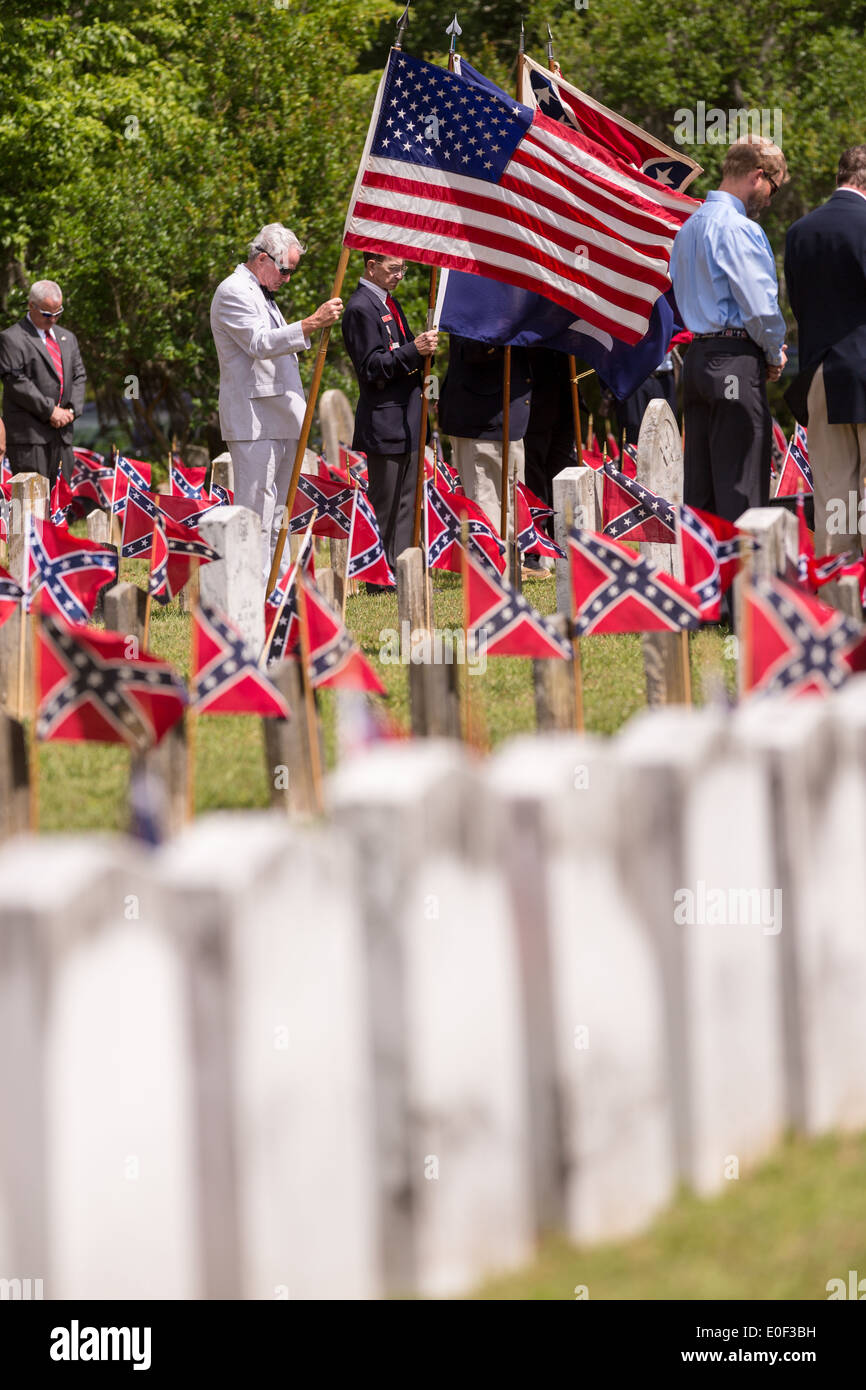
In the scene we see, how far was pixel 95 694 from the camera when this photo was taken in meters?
4.90

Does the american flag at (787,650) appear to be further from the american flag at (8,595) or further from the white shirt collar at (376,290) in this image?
the white shirt collar at (376,290)

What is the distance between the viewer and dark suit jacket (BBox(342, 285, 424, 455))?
462 inches

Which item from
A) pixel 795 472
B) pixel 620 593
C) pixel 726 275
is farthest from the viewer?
pixel 795 472

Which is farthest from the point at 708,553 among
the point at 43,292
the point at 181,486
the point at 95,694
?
the point at 43,292

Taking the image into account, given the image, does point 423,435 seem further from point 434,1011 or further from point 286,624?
point 434,1011

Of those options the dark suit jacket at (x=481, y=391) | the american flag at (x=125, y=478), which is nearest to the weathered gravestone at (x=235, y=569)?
the american flag at (x=125, y=478)

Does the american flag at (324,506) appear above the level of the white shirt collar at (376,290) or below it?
below

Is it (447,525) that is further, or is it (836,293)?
(447,525)

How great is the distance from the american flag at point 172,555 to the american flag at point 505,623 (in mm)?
2827

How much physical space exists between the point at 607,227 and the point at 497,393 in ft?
8.57

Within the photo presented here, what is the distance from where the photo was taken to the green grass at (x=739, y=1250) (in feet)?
10.8

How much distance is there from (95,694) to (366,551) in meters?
5.44

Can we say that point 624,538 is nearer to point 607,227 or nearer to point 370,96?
point 607,227

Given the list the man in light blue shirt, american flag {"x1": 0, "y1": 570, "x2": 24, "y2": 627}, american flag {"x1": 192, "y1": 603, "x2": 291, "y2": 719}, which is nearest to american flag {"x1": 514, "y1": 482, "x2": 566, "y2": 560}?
the man in light blue shirt
